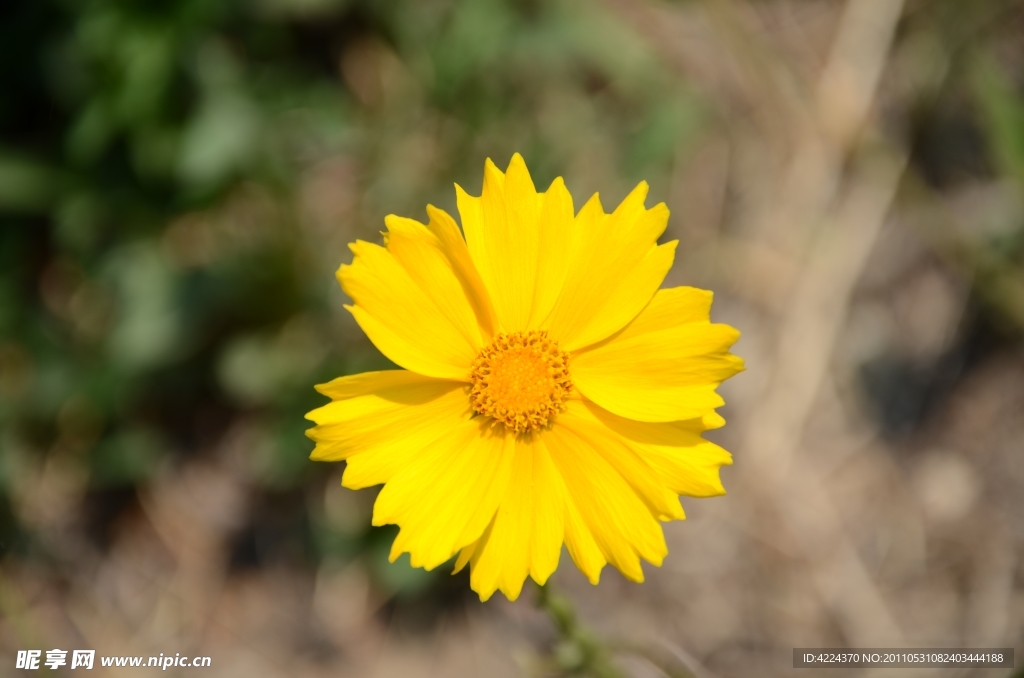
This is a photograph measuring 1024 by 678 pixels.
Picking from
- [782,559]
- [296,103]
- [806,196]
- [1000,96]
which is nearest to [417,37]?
[296,103]

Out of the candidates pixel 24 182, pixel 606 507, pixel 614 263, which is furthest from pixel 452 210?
pixel 24 182

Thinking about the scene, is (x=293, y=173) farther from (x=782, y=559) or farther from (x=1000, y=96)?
(x=1000, y=96)

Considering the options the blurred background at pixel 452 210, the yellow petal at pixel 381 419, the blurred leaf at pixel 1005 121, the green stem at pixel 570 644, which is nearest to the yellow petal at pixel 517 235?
the yellow petal at pixel 381 419

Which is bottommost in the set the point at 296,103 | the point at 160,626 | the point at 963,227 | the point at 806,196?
the point at 160,626

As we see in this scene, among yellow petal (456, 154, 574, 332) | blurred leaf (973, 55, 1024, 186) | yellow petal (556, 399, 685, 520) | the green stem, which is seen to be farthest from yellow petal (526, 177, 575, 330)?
blurred leaf (973, 55, 1024, 186)

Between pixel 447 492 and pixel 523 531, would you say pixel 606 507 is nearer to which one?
pixel 523 531

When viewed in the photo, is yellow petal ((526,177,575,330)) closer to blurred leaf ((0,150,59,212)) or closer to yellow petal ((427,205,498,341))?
yellow petal ((427,205,498,341))
